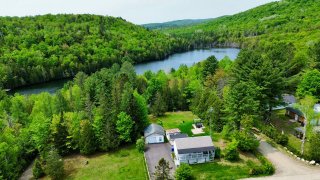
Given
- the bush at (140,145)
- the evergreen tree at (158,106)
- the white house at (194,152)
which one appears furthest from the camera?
the evergreen tree at (158,106)

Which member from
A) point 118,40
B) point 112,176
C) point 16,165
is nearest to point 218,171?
point 112,176

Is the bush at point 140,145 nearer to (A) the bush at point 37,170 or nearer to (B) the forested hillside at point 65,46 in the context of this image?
(A) the bush at point 37,170

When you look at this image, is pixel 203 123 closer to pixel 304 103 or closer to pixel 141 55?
pixel 304 103

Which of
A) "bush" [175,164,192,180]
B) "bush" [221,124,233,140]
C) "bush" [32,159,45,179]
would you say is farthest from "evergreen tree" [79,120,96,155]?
"bush" [221,124,233,140]

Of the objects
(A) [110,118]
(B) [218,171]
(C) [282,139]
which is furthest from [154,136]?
(C) [282,139]

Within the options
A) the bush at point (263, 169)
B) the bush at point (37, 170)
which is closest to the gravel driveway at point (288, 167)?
the bush at point (263, 169)

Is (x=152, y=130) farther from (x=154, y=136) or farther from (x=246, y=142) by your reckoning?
(x=246, y=142)

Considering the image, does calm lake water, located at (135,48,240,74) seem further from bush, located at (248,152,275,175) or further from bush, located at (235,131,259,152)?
bush, located at (248,152,275,175)
